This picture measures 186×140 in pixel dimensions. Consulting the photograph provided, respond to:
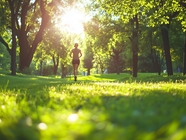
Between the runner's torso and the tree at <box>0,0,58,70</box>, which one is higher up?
the tree at <box>0,0,58,70</box>

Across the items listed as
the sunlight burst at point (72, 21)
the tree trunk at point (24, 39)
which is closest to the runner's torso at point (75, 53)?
the tree trunk at point (24, 39)

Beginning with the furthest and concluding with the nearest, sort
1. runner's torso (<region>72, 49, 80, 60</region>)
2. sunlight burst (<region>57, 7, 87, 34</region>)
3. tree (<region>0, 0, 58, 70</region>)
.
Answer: sunlight burst (<region>57, 7, 87, 34</region>)
tree (<region>0, 0, 58, 70</region>)
runner's torso (<region>72, 49, 80, 60</region>)

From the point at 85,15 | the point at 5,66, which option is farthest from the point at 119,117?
the point at 5,66

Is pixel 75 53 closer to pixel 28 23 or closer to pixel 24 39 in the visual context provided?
pixel 24 39

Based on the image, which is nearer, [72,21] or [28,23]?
[72,21]

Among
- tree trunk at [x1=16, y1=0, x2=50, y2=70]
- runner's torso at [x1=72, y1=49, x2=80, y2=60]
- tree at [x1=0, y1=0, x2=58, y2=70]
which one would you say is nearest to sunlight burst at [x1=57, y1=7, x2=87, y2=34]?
tree at [x1=0, y1=0, x2=58, y2=70]

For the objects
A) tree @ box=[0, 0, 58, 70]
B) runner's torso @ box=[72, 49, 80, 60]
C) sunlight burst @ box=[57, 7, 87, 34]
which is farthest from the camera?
sunlight burst @ box=[57, 7, 87, 34]

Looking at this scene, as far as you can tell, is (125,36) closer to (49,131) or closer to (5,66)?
(49,131)

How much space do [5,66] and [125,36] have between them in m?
52.3

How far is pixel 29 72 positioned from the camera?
41000 millimetres

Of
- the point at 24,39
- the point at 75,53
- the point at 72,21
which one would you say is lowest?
the point at 75,53

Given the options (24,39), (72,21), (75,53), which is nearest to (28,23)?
(24,39)

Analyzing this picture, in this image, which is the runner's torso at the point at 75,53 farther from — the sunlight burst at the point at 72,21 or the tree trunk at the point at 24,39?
the sunlight burst at the point at 72,21

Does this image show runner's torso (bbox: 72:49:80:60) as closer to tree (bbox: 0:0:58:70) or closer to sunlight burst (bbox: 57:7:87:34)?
tree (bbox: 0:0:58:70)
